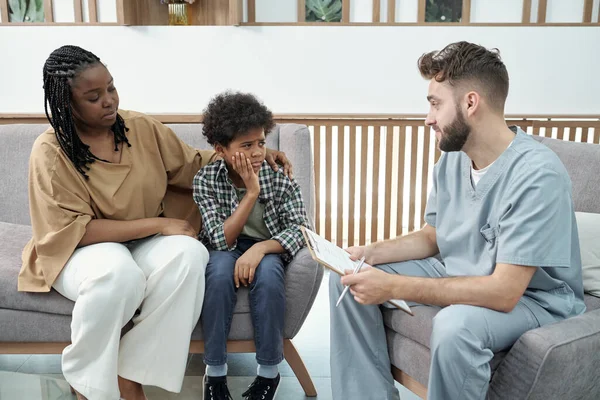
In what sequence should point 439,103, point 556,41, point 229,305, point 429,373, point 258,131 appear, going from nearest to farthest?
point 429,373, point 439,103, point 229,305, point 258,131, point 556,41

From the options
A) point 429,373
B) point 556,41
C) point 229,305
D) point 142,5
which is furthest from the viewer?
point 142,5

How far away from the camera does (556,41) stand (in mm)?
3098

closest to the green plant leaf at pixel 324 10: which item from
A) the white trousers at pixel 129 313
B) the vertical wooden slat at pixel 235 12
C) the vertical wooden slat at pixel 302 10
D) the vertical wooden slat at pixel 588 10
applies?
the vertical wooden slat at pixel 302 10

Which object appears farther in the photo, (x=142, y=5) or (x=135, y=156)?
(x=142, y=5)

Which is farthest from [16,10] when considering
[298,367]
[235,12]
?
[298,367]

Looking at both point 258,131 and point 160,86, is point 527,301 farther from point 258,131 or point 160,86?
point 160,86

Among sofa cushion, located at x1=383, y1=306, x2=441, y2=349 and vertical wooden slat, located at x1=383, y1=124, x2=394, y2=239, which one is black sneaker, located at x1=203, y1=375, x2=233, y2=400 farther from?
vertical wooden slat, located at x1=383, y1=124, x2=394, y2=239

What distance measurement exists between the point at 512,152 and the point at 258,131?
0.75 meters

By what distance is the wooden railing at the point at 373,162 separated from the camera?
10.2ft

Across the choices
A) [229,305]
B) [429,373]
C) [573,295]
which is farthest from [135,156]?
[573,295]

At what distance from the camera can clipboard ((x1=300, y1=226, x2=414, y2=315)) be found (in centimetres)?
152

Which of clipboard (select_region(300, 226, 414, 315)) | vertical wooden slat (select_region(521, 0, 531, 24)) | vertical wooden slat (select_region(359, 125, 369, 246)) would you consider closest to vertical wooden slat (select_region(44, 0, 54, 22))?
vertical wooden slat (select_region(359, 125, 369, 246))

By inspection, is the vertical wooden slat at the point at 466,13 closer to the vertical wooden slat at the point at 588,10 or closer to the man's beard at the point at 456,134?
the vertical wooden slat at the point at 588,10

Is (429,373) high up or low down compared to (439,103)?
down
